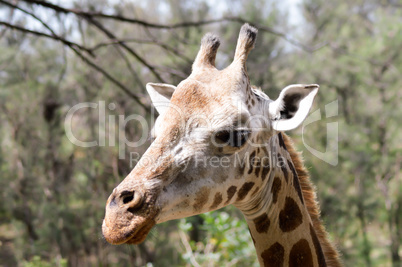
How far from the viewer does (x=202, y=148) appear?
78.6 inches

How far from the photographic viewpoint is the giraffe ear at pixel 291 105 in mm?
2170

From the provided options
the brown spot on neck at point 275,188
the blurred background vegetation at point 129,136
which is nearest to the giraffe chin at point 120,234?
the brown spot on neck at point 275,188

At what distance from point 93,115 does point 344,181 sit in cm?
976

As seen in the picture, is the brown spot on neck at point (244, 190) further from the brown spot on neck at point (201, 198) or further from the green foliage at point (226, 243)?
the green foliage at point (226, 243)

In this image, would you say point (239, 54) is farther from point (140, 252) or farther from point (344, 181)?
→ point (344, 181)

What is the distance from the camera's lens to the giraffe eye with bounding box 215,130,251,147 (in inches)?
80.0

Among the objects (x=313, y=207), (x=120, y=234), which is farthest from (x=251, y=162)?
(x=120, y=234)

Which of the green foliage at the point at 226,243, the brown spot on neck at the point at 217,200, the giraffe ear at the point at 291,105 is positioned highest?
the giraffe ear at the point at 291,105

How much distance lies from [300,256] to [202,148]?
3.37 ft

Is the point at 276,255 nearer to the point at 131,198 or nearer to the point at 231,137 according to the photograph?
the point at 231,137

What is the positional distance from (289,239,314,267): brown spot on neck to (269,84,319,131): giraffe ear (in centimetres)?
79

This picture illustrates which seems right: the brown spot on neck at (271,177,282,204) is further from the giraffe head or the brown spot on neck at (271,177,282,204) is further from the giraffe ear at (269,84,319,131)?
the giraffe ear at (269,84,319,131)

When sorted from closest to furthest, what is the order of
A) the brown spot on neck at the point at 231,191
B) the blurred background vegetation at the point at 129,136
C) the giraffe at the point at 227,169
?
the giraffe at the point at 227,169 < the brown spot on neck at the point at 231,191 < the blurred background vegetation at the point at 129,136

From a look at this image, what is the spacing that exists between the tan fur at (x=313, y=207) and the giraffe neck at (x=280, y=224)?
0.57 feet
